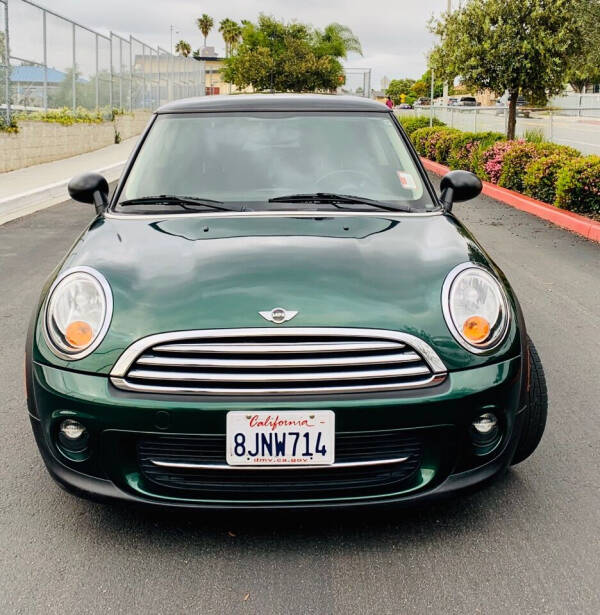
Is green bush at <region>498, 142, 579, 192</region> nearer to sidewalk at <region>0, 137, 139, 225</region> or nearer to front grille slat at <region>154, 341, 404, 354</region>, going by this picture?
sidewalk at <region>0, 137, 139, 225</region>

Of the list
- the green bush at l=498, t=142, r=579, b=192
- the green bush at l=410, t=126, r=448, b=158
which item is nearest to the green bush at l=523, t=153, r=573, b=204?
the green bush at l=498, t=142, r=579, b=192

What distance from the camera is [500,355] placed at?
9.11ft

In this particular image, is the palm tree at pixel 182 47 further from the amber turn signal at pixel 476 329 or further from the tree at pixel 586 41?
the amber turn signal at pixel 476 329

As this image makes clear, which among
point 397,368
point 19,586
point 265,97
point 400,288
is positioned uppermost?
point 265,97

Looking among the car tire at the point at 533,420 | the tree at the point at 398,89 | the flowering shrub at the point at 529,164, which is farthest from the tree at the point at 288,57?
the car tire at the point at 533,420

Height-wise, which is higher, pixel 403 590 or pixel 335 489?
pixel 335 489

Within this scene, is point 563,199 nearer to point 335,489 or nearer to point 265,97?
point 265,97

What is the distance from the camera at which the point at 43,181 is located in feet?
53.8

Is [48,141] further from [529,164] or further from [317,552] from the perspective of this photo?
[317,552]

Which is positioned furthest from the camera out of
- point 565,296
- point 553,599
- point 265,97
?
point 565,296

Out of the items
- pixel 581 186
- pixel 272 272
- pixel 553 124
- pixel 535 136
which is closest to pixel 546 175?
pixel 581 186

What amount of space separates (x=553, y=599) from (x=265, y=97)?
2.91 m

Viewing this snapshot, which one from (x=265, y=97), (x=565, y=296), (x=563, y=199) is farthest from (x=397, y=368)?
(x=563, y=199)

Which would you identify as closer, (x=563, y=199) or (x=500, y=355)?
(x=500, y=355)
